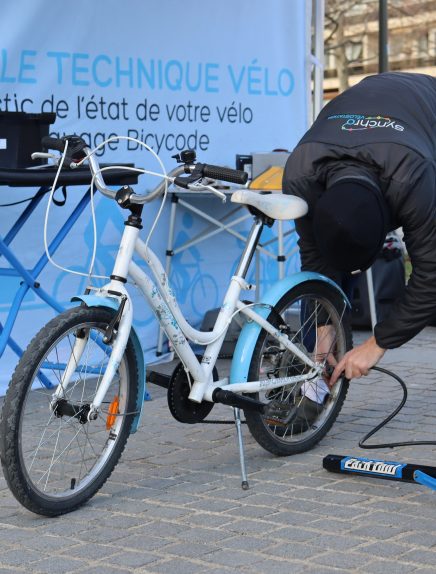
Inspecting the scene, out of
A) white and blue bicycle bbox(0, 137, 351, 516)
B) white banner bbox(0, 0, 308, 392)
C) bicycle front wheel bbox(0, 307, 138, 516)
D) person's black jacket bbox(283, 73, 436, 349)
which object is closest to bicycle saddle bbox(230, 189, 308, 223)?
white and blue bicycle bbox(0, 137, 351, 516)

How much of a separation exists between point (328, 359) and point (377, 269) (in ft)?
9.64

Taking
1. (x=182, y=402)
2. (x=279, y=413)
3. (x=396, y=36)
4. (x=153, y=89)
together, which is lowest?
(x=279, y=413)

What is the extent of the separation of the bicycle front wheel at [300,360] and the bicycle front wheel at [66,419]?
23.2 inches

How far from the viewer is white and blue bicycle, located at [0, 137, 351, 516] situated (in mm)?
3768

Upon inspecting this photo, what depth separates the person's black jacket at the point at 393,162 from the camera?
398 cm

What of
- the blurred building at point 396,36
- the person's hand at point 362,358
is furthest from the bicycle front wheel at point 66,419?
the blurred building at point 396,36

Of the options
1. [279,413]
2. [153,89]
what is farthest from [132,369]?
[153,89]

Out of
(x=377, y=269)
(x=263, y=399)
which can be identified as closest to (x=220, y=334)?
(x=263, y=399)

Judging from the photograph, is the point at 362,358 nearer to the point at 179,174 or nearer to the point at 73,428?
the point at 179,174

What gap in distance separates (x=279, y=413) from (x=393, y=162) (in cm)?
116

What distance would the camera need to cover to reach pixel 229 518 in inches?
149

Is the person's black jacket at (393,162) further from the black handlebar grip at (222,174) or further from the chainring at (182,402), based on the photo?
the chainring at (182,402)

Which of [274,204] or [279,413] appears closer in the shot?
[274,204]

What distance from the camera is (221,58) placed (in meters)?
6.96
